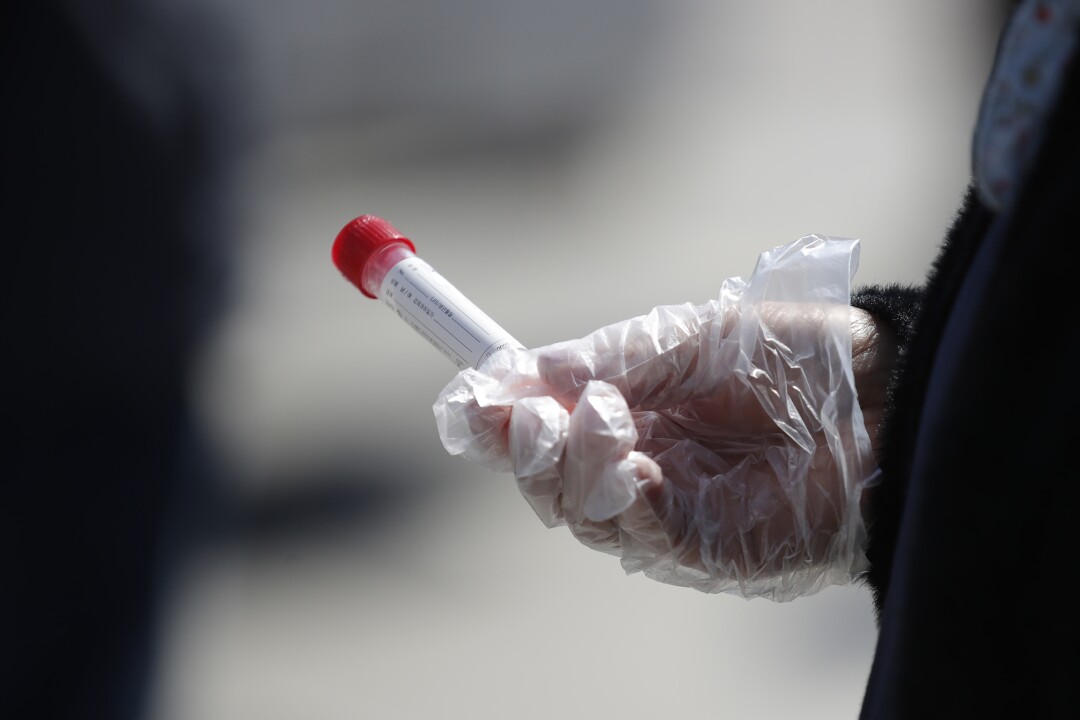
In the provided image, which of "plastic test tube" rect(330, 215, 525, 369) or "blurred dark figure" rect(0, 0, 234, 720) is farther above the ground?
"blurred dark figure" rect(0, 0, 234, 720)

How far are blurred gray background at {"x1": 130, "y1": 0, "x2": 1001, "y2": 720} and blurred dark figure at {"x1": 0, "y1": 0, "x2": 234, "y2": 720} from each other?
47 millimetres

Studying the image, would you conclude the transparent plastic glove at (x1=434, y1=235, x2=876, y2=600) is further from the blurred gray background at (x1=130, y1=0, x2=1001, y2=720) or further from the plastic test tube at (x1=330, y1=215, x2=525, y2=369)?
the blurred gray background at (x1=130, y1=0, x2=1001, y2=720)

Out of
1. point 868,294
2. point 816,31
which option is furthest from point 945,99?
point 868,294

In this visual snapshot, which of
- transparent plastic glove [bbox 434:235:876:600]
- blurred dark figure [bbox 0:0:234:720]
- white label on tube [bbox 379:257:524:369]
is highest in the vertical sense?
blurred dark figure [bbox 0:0:234:720]

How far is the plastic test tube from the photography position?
0.59 meters

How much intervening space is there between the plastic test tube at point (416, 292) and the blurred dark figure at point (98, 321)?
61cm

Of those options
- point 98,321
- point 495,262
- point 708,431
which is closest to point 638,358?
point 708,431

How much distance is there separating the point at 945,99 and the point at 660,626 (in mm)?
973

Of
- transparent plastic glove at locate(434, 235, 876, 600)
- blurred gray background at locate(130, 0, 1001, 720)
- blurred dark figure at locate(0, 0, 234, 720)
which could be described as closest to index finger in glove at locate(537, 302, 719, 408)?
transparent plastic glove at locate(434, 235, 876, 600)

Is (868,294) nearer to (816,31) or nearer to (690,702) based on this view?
(690,702)

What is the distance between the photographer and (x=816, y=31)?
1.46 meters

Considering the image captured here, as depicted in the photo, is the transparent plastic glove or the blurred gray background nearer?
the transparent plastic glove

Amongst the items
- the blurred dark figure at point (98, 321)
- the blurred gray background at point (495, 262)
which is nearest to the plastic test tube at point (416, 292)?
the blurred gray background at point (495, 262)

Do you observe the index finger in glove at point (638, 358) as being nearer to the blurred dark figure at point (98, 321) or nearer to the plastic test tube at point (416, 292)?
the plastic test tube at point (416, 292)
